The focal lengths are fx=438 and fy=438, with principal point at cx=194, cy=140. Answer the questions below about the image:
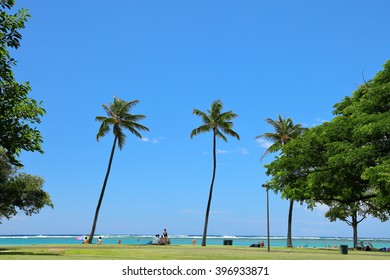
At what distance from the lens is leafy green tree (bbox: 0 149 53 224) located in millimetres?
38594

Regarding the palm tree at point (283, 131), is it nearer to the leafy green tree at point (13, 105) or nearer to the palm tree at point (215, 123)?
the palm tree at point (215, 123)

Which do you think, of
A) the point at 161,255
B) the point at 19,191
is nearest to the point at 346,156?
the point at 161,255

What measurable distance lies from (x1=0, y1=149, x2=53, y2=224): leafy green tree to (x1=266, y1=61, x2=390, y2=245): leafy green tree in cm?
2165

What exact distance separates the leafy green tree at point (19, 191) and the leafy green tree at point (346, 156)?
21650 millimetres

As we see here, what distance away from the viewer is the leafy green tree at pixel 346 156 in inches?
1060

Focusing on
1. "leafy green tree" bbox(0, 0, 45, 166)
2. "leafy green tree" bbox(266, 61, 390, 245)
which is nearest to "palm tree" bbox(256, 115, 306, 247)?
"leafy green tree" bbox(266, 61, 390, 245)

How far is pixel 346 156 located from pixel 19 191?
27754 millimetres

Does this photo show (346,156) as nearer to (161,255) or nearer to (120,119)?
(161,255)

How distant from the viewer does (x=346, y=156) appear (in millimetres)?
27391

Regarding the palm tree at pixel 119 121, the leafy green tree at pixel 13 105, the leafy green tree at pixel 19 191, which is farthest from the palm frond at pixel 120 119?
the leafy green tree at pixel 13 105

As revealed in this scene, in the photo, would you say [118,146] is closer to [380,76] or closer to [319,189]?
[319,189]

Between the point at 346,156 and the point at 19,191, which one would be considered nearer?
the point at 346,156

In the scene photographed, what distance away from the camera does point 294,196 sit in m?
32.7

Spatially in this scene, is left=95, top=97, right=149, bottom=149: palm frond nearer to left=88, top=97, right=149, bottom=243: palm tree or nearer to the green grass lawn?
left=88, top=97, right=149, bottom=243: palm tree
